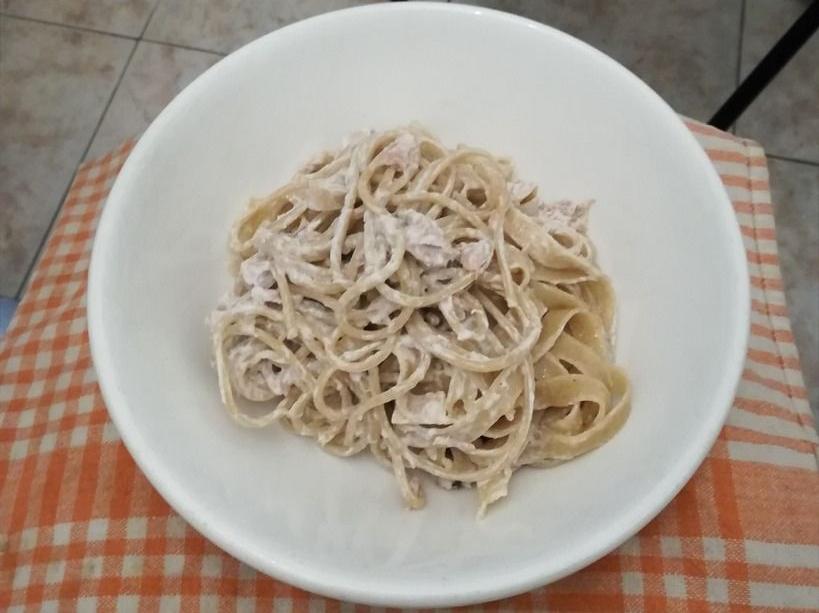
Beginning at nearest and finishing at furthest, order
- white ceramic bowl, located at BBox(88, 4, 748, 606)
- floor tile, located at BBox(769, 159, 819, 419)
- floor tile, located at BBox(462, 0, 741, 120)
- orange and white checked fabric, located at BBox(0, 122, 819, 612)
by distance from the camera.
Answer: white ceramic bowl, located at BBox(88, 4, 748, 606), orange and white checked fabric, located at BBox(0, 122, 819, 612), floor tile, located at BBox(769, 159, 819, 419), floor tile, located at BBox(462, 0, 741, 120)

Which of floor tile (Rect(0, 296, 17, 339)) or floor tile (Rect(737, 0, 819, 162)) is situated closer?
floor tile (Rect(0, 296, 17, 339))

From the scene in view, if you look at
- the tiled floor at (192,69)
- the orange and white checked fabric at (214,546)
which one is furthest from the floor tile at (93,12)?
the orange and white checked fabric at (214,546)

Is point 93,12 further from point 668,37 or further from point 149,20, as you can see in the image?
point 668,37

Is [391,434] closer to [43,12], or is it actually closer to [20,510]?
[20,510]

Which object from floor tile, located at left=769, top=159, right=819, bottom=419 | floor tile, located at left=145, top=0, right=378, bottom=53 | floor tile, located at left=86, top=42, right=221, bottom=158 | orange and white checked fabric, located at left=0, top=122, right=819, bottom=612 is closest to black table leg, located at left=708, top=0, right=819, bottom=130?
floor tile, located at left=769, top=159, right=819, bottom=419

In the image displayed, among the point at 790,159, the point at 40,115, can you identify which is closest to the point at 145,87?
the point at 40,115

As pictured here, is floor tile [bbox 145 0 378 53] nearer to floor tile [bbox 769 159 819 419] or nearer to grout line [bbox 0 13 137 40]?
grout line [bbox 0 13 137 40]
